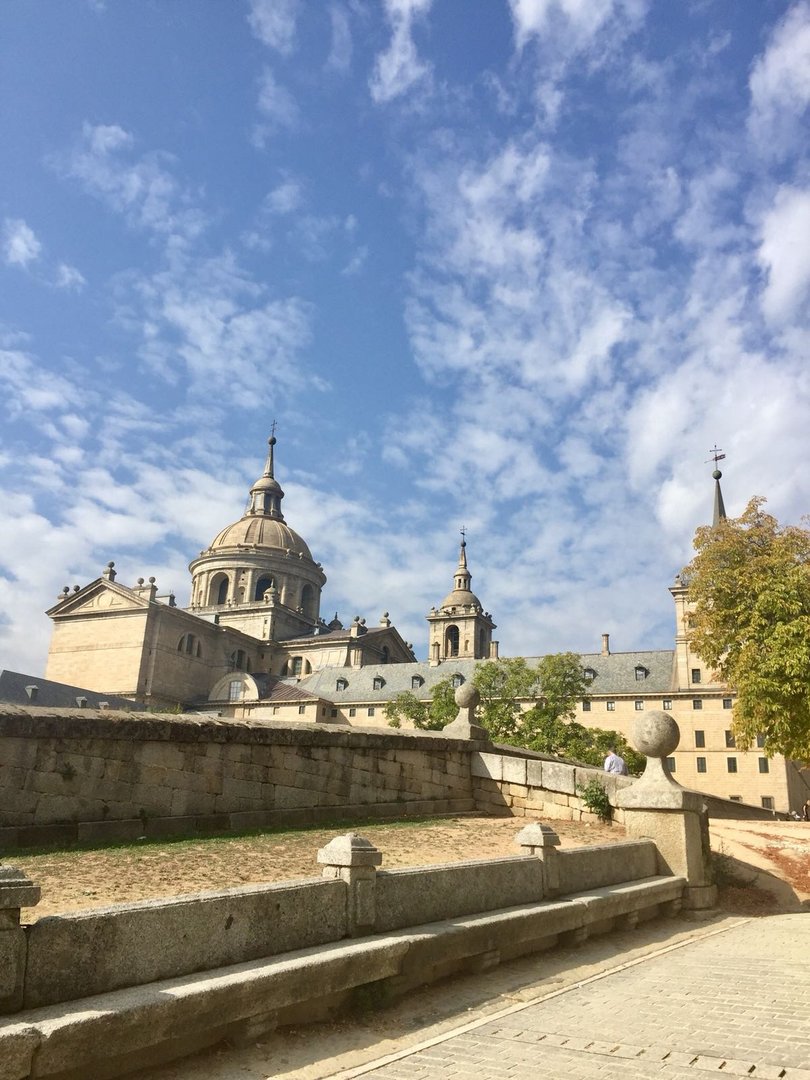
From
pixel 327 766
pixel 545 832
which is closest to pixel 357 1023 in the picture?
pixel 545 832

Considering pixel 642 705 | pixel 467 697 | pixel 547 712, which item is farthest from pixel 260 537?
pixel 467 697

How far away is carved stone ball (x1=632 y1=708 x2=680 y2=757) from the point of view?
433 inches

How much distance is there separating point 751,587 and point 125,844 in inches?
745

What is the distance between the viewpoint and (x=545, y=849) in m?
8.05

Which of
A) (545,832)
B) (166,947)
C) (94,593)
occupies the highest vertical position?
(94,593)

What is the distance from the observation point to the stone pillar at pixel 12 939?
3.92m

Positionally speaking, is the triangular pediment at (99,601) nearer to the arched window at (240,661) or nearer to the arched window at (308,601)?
the arched window at (240,661)

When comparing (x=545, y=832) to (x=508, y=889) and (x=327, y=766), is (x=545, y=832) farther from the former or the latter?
(x=327, y=766)

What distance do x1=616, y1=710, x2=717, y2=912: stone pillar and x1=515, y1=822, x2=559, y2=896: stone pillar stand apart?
3.08m

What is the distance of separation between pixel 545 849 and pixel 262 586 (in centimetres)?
7277

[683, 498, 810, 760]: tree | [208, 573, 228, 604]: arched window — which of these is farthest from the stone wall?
[208, 573, 228, 604]: arched window

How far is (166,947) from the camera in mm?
4648

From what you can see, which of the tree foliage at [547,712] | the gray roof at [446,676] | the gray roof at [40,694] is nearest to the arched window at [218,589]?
the gray roof at [446,676]

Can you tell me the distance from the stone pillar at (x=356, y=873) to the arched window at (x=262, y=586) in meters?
73.7
